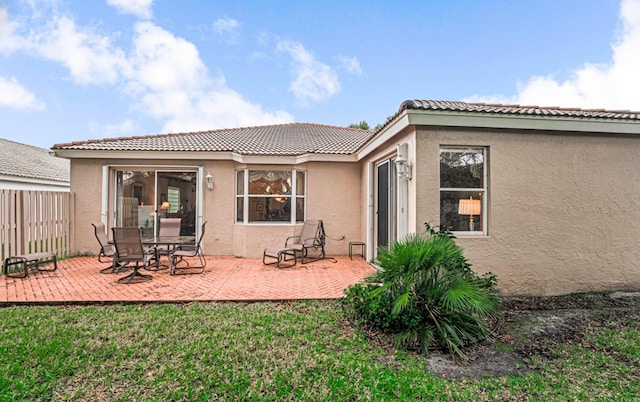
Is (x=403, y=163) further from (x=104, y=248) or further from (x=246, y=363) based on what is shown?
(x=104, y=248)

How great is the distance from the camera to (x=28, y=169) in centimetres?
1897

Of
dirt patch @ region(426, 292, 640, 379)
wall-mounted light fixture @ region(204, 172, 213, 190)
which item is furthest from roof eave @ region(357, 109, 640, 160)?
wall-mounted light fixture @ region(204, 172, 213, 190)

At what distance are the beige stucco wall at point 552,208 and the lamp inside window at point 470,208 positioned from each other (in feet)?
0.73

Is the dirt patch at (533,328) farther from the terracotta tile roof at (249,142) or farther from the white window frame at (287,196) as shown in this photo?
the white window frame at (287,196)

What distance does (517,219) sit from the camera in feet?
21.2

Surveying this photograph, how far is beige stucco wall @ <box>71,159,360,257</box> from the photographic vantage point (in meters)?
10.6

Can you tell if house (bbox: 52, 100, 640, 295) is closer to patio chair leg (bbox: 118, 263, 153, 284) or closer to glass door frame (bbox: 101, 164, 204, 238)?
patio chair leg (bbox: 118, 263, 153, 284)

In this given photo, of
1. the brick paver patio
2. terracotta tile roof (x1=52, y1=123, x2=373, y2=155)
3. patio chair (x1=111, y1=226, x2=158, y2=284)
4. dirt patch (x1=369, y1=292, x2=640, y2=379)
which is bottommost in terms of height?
dirt patch (x1=369, y1=292, x2=640, y2=379)

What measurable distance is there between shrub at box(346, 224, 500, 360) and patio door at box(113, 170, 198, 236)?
7.93m

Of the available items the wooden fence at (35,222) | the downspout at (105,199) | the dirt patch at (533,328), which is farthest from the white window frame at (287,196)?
the dirt patch at (533,328)

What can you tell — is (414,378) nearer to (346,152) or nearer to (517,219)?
(517,219)

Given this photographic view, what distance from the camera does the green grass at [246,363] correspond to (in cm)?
Result: 323

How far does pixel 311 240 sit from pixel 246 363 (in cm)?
652

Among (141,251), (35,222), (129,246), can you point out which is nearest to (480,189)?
(141,251)
